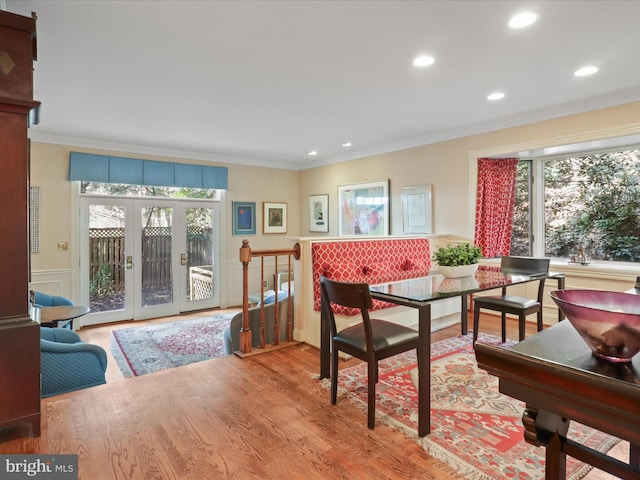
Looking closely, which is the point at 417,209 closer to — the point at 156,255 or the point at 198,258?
the point at 198,258

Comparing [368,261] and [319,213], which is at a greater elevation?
[319,213]

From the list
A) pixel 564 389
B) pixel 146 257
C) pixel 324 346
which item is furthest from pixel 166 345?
pixel 564 389

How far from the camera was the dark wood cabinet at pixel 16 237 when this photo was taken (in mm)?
1904

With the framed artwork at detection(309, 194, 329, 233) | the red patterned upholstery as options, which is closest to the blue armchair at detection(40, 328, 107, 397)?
the red patterned upholstery

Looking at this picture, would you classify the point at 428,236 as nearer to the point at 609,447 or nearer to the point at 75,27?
the point at 609,447

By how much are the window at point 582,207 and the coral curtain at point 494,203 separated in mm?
176

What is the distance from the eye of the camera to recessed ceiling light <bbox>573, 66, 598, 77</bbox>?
2.94m

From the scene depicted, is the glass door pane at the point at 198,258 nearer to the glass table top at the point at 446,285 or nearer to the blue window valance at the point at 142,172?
the blue window valance at the point at 142,172

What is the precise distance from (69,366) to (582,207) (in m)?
5.48

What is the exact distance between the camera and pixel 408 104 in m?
3.82

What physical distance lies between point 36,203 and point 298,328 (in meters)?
4.08

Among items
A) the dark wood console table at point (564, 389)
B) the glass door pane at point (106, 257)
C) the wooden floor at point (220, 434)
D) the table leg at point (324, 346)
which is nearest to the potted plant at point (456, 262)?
the table leg at point (324, 346)

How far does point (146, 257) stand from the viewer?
228 inches

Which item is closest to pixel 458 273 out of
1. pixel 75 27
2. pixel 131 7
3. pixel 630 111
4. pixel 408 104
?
pixel 408 104
